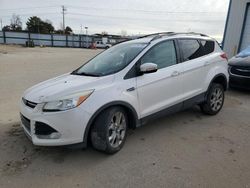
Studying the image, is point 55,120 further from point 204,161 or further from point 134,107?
point 204,161

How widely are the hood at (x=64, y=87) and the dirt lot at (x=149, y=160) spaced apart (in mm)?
889

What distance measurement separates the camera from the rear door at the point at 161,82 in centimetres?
423

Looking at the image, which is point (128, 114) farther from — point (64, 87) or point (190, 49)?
point (190, 49)

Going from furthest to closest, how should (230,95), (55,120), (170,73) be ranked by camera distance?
(230,95)
(170,73)
(55,120)

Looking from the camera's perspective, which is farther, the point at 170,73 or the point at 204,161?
the point at 170,73

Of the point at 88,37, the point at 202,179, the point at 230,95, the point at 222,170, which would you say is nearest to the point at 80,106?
the point at 202,179

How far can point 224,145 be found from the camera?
426cm

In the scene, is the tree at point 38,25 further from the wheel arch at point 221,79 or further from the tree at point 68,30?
the wheel arch at point 221,79

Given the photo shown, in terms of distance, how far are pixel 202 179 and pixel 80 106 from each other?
1787mm

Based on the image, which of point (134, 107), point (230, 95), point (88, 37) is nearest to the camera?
point (134, 107)

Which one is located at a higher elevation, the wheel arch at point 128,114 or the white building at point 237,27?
the white building at point 237,27

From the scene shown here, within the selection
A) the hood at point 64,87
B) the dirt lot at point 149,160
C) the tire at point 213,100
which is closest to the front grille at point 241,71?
the tire at point 213,100

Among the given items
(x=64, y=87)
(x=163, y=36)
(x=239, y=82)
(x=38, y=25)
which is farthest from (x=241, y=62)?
(x=38, y=25)

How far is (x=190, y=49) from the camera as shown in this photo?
5.21m
